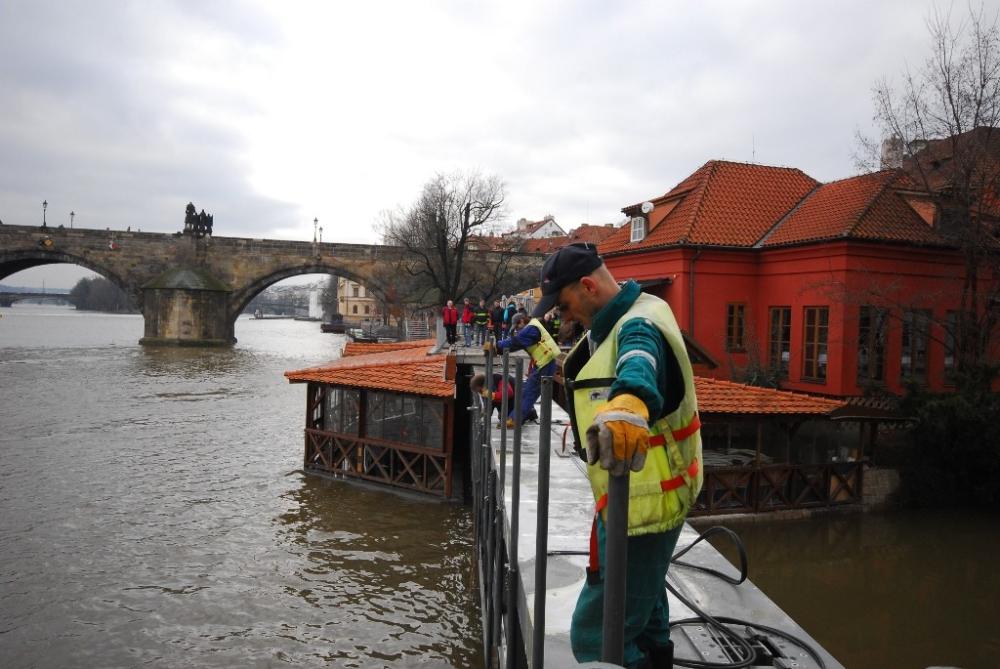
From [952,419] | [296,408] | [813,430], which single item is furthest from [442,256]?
[952,419]

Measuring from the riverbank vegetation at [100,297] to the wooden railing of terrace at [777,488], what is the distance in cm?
15774

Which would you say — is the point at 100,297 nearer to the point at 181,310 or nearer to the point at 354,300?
the point at 354,300

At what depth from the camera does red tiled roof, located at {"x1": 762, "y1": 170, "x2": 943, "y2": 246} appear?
1814 cm

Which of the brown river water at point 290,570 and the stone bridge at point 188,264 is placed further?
the stone bridge at point 188,264

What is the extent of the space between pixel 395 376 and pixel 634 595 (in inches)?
467

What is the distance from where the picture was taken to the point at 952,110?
16797 mm

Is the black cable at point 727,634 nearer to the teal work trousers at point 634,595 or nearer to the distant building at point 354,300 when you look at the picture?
the teal work trousers at point 634,595

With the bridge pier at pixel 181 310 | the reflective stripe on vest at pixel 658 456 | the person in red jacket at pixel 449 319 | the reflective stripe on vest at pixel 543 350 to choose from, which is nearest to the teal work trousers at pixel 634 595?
the reflective stripe on vest at pixel 658 456

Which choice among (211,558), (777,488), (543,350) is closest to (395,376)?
(211,558)

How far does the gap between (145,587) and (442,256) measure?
2817 cm

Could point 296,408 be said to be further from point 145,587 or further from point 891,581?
point 891,581

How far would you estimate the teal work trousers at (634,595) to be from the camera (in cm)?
252

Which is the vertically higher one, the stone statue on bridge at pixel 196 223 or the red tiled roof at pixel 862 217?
the stone statue on bridge at pixel 196 223

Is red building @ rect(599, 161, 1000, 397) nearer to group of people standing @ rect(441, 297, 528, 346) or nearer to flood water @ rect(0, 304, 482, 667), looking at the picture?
group of people standing @ rect(441, 297, 528, 346)
